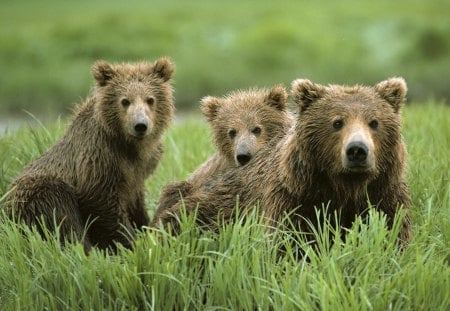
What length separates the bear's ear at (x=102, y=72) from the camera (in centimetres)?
665

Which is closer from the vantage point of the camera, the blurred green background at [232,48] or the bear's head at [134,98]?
the bear's head at [134,98]

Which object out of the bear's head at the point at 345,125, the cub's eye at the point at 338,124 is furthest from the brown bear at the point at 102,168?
the cub's eye at the point at 338,124

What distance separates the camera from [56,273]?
188 inches

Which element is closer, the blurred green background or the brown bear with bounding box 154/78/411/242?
the brown bear with bounding box 154/78/411/242

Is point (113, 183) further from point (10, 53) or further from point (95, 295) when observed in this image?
point (10, 53)

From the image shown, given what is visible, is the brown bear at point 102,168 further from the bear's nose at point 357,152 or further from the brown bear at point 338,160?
the bear's nose at point 357,152

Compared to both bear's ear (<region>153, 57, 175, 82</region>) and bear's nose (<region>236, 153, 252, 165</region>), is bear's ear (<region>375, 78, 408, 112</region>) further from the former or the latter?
bear's ear (<region>153, 57, 175, 82</region>)

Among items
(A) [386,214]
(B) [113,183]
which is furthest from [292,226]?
(B) [113,183]

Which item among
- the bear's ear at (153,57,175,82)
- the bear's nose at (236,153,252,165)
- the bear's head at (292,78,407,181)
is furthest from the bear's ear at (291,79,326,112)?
the bear's ear at (153,57,175,82)

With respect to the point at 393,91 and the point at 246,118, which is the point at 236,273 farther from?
the point at 246,118

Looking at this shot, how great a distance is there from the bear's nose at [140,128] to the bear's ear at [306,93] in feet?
4.83

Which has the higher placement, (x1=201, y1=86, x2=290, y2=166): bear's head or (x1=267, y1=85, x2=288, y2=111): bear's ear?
(x1=267, y1=85, x2=288, y2=111): bear's ear

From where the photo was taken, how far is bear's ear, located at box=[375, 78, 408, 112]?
5.14m

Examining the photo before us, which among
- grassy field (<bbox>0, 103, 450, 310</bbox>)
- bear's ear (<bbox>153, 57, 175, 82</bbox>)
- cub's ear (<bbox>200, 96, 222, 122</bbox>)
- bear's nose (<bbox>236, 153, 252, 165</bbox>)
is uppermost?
bear's ear (<bbox>153, 57, 175, 82</bbox>)
